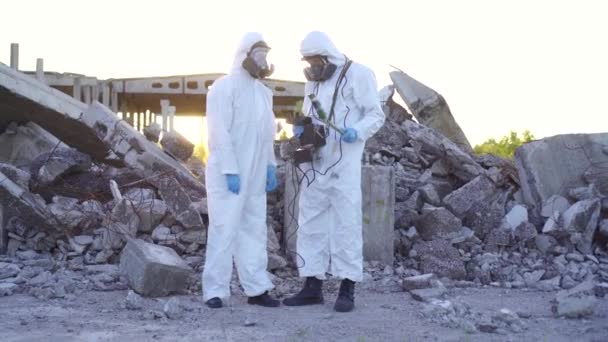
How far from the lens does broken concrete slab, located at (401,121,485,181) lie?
31.2 ft

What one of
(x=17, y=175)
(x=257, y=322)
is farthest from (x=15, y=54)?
(x=257, y=322)

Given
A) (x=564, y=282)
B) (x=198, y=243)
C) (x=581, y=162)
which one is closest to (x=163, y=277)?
(x=198, y=243)

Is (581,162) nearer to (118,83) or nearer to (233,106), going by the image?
(233,106)

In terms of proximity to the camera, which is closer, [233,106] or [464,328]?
[464,328]

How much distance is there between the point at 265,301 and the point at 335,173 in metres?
1.16

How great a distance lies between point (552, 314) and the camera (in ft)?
20.1

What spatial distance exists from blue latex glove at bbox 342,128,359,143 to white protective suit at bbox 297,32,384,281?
0.14 feet

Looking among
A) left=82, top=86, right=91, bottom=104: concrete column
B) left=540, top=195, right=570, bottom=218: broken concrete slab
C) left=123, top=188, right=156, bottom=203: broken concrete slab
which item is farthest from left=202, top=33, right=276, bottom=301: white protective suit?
left=82, top=86, right=91, bottom=104: concrete column

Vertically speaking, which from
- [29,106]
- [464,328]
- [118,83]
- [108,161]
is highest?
[118,83]

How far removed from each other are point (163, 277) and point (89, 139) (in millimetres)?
3664

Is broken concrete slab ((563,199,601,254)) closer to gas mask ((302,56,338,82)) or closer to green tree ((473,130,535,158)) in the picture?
gas mask ((302,56,338,82))

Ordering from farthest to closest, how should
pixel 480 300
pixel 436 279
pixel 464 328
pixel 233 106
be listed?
pixel 436 279
pixel 480 300
pixel 233 106
pixel 464 328

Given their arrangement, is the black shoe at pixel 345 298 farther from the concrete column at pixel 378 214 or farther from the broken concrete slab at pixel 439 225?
the broken concrete slab at pixel 439 225

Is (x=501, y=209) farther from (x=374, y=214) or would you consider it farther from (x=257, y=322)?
(x=257, y=322)
